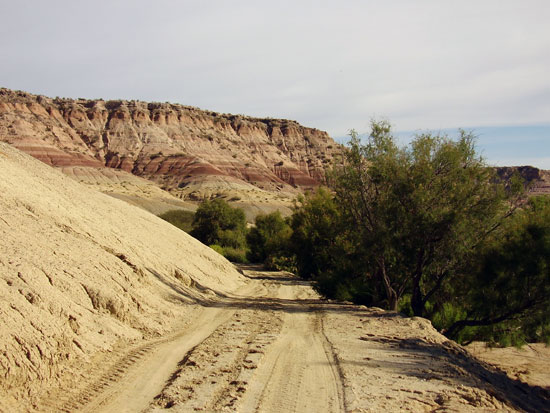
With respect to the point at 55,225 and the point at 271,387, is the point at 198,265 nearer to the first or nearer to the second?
the point at 55,225

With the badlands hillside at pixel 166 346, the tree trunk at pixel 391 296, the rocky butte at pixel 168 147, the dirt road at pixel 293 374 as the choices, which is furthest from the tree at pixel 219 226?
the dirt road at pixel 293 374

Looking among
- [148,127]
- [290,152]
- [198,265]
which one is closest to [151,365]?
[198,265]

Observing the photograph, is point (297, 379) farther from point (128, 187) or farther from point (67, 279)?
point (128, 187)

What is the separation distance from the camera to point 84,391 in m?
8.15

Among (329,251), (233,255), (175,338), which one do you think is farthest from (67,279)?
(233,255)

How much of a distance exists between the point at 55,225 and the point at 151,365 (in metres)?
6.76

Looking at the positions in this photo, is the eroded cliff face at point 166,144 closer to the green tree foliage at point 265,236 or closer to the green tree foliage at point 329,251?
the green tree foliage at point 265,236

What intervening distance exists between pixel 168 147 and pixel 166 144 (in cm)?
171

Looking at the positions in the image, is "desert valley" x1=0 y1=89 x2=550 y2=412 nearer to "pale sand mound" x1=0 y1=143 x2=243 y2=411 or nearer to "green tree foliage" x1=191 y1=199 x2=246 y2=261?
"pale sand mound" x1=0 y1=143 x2=243 y2=411

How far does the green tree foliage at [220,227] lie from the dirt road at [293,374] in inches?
1459

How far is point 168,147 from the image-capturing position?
127125 mm

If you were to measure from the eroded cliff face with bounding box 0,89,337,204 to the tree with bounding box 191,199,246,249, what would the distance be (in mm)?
44982

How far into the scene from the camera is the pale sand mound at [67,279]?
8.26 metres

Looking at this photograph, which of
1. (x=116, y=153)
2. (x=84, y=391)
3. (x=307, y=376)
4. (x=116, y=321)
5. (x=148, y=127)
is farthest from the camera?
(x=148, y=127)
